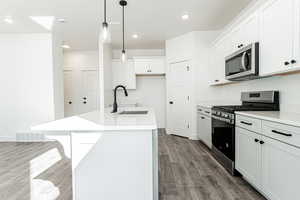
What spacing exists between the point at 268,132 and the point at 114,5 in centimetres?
297

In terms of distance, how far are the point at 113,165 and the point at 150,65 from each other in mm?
4565

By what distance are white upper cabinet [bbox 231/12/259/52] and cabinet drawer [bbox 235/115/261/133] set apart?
3.57ft

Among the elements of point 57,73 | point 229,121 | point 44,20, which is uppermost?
point 44,20

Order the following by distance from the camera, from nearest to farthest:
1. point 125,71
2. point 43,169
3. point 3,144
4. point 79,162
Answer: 1. point 79,162
2. point 43,169
3. point 3,144
4. point 125,71

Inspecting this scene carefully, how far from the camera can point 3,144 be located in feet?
14.2

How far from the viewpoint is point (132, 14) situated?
3.57m

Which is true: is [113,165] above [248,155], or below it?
above

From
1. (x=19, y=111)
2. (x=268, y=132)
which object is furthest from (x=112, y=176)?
(x=19, y=111)

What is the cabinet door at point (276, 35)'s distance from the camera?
188 centimetres

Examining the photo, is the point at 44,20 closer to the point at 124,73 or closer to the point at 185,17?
the point at 124,73

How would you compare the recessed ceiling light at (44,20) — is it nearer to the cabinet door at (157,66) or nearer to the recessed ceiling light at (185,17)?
the recessed ceiling light at (185,17)

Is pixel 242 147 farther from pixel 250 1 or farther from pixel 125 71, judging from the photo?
pixel 125 71

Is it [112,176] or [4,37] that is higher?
[4,37]

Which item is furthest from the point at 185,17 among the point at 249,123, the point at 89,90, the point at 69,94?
the point at 69,94
